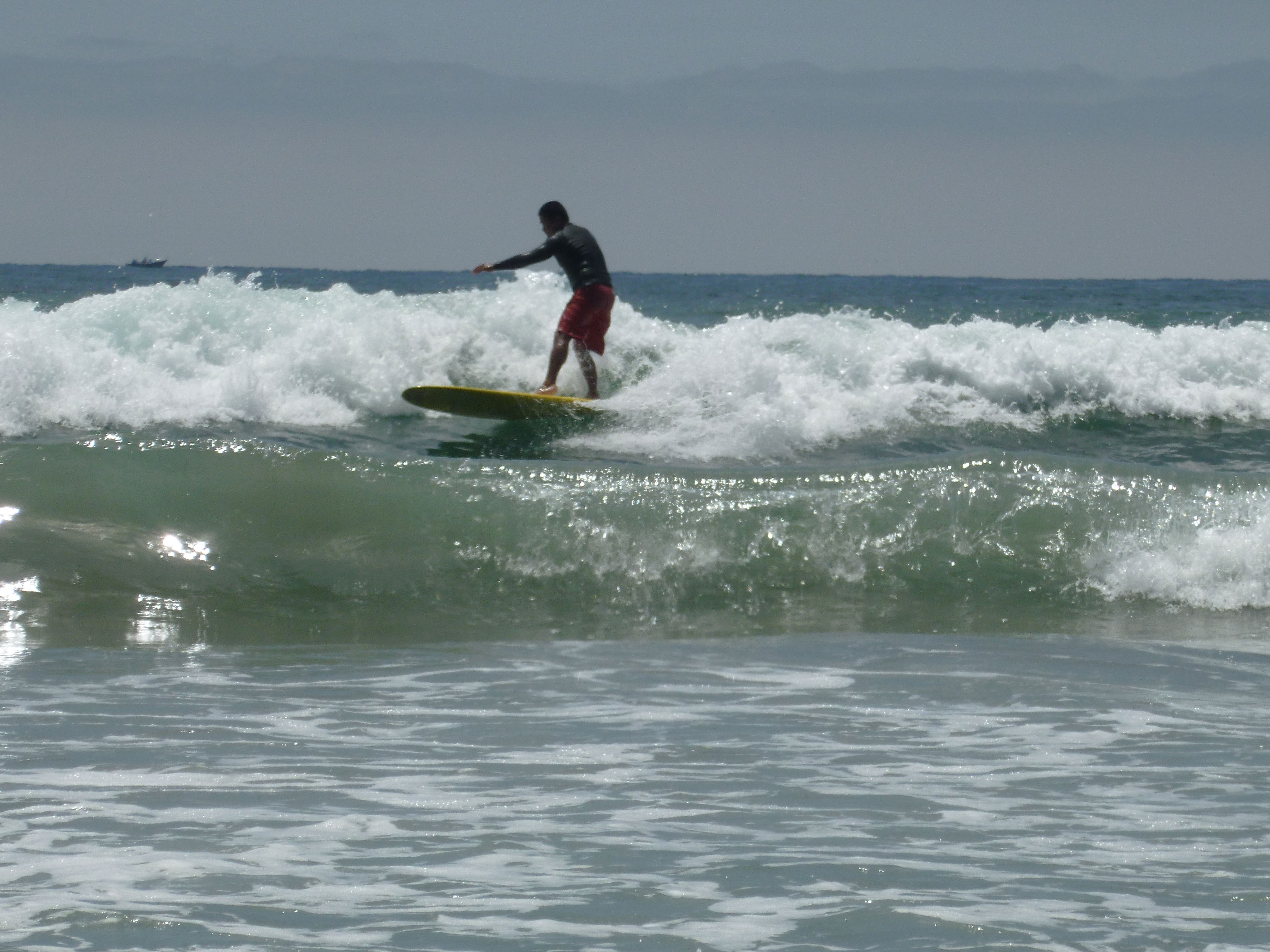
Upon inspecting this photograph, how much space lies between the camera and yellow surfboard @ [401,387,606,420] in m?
10.0

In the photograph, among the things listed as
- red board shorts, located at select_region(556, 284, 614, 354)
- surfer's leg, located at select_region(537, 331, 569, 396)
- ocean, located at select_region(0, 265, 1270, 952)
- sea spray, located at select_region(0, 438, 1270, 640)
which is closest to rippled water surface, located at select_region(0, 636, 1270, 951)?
ocean, located at select_region(0, 265, 1270, 952)

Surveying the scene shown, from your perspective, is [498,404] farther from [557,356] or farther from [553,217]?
[553,217]

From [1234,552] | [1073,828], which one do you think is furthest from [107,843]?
[1234,552]

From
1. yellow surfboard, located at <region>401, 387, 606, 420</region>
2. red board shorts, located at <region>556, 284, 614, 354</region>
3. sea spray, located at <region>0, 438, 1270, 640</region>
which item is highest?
red board shorts, located at <region>556, 284, 614, 354</region>

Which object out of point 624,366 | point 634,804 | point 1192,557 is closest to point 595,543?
point 1192,557

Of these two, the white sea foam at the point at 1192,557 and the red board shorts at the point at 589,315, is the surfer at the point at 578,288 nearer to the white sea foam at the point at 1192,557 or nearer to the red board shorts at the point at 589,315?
the red board shorts at the point at 589,315

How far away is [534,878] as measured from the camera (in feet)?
9.28

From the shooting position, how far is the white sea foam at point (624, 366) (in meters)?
10.6

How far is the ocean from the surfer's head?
142 centimetres

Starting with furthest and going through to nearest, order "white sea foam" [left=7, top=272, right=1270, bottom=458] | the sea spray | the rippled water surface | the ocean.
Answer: "white sea foam" [left=7, top=272, right=1270, bottom=458], the sea spray, the ocean, the rippled water surface

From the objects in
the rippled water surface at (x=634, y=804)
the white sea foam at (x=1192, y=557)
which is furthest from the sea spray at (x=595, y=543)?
the rippled water surface at (x=634, y=804)

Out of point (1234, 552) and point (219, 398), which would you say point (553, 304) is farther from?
point (1234, 552)

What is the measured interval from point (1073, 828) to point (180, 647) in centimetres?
358

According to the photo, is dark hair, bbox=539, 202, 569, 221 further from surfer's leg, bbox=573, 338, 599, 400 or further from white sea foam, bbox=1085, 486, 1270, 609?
white sea foam, bbox=1085, 486, 1270, 609
